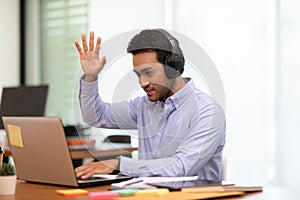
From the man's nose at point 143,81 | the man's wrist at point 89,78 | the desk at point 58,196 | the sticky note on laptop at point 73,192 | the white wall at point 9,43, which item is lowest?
the desk at point 58,196

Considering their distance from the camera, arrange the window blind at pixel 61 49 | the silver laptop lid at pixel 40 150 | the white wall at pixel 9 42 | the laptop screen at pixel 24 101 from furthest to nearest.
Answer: the white wall at pixel 9 42, the window blind at pixel 61 49, the laptop screen at pixel 24 101, the silver laptop lid at pixel 40 150

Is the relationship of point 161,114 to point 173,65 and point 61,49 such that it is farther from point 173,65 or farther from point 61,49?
point 61,49

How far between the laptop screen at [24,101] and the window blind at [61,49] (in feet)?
4.01

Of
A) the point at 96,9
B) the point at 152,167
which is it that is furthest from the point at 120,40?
the point at 96,9

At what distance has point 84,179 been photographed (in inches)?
71.6

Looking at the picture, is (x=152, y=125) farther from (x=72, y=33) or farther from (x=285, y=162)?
(x=72, y=33)

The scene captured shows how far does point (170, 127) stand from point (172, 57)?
0.84 feet

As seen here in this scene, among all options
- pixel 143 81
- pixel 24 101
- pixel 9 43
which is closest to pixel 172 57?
pixel 143 81

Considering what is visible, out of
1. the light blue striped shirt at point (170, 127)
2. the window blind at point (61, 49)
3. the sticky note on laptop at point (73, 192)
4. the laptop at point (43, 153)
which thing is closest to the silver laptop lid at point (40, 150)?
the laptop at point (43, 153)

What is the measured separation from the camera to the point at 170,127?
2.00 meters

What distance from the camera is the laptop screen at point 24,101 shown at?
395 centimetres

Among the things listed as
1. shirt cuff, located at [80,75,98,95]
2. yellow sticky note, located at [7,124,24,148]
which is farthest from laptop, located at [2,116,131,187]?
shirt cuff, located at [80,75,98,95]

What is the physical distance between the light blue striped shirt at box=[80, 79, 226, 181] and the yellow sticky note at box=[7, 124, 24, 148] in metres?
0.26

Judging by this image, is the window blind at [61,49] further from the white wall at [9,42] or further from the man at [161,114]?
the man at [161,114]
